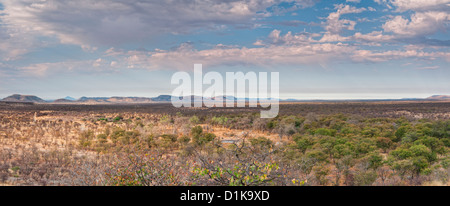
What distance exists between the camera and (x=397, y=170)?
→ 14102 mm

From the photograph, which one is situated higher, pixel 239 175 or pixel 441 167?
pixel 239 175

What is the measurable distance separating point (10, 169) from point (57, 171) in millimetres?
2202
